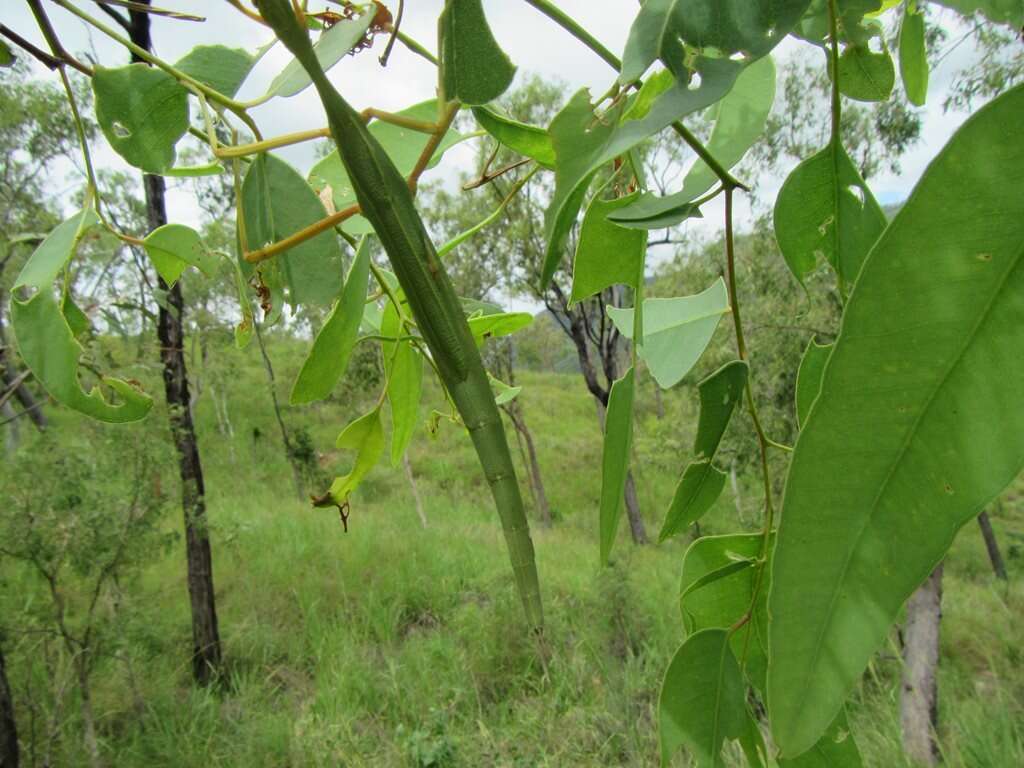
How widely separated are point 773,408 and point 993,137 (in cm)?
401

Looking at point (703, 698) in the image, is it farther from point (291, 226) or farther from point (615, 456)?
point (291, 226)

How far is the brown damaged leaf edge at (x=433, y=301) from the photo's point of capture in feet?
0.64

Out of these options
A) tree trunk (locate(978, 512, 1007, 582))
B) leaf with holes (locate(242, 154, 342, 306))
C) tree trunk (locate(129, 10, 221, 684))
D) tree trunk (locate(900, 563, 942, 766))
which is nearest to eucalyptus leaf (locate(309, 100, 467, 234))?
leaf with holes (locate(242, 154, 342, 306))

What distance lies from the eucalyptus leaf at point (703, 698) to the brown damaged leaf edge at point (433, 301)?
2.8 inches

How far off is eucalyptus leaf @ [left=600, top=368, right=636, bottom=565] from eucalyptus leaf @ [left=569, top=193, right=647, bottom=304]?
1.6 inches

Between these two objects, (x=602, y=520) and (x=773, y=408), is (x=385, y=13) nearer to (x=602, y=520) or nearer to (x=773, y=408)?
(x=602, y=520)

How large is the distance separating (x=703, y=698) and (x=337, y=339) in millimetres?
195

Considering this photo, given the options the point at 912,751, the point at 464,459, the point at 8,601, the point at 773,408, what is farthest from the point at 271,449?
the point at 912,751

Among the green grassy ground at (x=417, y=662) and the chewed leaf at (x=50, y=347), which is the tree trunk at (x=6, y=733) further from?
the chewed leaf at (x=50, y=347)

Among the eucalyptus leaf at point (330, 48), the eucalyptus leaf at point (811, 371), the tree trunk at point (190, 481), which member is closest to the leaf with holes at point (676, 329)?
the eucalyptus leaf at point (811, 371)

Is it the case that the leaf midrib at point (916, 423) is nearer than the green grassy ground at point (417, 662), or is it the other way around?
the leaf midrib at point (916, 423)

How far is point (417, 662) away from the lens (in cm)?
291

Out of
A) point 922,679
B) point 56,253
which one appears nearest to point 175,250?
point 56,253

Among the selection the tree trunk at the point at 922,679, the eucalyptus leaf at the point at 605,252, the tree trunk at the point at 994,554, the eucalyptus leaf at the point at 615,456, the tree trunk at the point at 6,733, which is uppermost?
the eucalyptus leaf at the point at 605,252
